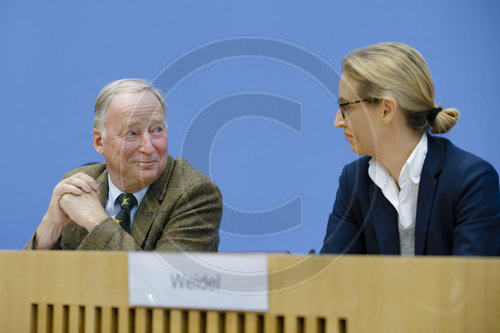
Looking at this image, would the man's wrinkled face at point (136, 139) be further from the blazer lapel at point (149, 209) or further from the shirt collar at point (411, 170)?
the shirt collar at point (411, 170)

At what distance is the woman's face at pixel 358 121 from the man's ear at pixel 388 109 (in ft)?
0.06

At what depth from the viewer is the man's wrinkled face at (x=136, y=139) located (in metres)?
1.27

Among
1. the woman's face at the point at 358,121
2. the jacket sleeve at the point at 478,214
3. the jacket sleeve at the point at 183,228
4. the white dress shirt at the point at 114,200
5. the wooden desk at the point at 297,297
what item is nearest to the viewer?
the wooden desk at the point at 297,297

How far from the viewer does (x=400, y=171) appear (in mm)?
1154

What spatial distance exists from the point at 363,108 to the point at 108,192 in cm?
70

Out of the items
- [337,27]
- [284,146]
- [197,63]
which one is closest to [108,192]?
[197,63]

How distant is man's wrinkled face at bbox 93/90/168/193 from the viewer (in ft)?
4.17

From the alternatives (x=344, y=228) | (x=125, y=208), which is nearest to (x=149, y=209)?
(x=125, y=208)

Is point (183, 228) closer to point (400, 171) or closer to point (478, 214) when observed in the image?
point (400, 171)

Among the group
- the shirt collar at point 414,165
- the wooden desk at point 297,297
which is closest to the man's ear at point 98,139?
the wooden desk at point 297,297

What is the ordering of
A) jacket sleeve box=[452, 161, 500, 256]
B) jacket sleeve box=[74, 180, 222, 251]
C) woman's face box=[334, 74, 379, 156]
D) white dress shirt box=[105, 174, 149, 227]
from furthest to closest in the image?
white dress shirt box=[105, 174, 149, 227], woman's face box=[334, 74, 379, 156], jacket sleeve box=[74, 180, 222, 251], jacket sleeve box=[452, 161, 500, 256]

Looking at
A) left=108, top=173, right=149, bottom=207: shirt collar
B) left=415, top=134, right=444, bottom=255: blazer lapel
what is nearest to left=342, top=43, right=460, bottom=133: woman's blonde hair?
left=415, top=134, right=444, bottom=255: blazer lapel

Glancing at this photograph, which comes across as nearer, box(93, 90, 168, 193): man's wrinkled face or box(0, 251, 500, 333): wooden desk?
box(0, 251, 500, 333): wooden desk

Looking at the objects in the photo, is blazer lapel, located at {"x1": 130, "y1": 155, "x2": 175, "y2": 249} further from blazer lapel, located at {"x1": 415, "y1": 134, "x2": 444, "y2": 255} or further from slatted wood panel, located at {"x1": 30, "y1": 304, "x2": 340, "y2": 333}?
blazer lapel, located at {"x1": 415, "y1": 134, "x2": 444, "y2": 255}
